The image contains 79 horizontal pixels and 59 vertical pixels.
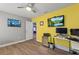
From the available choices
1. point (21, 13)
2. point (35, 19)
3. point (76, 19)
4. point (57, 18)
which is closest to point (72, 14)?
point (76, 19)

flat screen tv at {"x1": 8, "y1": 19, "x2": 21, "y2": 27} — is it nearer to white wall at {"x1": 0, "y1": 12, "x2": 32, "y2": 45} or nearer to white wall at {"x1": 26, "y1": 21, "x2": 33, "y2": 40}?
white wall at {"x1": 0, "y1": 12, "x2": 32, "y2": 45}

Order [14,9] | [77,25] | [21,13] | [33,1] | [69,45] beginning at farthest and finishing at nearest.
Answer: [69,45], [77,25], [21,13], [14,9], [33,1]

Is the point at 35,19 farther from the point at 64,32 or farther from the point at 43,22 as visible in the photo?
the point at 64,32

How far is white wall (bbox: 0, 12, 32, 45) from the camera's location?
210cm

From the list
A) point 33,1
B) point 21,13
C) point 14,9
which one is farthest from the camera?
point 21,13

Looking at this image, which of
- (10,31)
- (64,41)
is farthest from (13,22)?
(64,41)

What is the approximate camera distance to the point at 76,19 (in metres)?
2.42

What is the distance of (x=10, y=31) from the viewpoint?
224 cm

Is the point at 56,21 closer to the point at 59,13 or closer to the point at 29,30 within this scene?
the point at 59,13

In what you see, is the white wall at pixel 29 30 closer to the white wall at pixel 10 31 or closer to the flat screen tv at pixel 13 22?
the white wall at pixel 10 31

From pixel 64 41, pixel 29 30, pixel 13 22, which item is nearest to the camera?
pixel 13 22

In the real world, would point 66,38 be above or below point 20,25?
below

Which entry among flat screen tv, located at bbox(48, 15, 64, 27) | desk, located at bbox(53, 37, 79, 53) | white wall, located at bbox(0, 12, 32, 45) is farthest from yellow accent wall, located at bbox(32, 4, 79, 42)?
white wall, located at bbox(0, 12, 32, 45)

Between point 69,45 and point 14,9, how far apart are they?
1.42m
